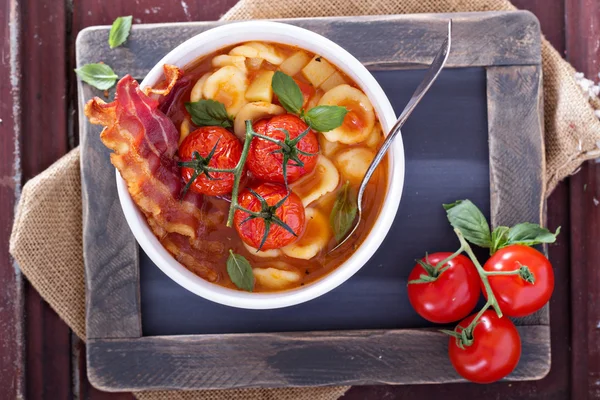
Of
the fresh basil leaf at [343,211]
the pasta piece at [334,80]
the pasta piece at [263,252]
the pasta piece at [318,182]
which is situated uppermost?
the pasta piece at [334,80]

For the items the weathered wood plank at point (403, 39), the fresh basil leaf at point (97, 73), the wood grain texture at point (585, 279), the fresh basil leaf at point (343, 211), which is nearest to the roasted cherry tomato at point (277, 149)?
the fresh basil leaf at point (343, 211)

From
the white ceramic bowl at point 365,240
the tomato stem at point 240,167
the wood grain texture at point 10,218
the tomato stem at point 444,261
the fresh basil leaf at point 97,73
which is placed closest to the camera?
the tomato stem at point 240,167

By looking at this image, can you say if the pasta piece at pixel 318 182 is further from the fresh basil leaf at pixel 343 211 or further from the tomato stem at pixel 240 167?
the tomato stem at pixel 240 167

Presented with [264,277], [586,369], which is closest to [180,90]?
[264,277]

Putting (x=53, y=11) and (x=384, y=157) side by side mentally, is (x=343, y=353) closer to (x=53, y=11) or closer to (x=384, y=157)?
(x=384, y=157)

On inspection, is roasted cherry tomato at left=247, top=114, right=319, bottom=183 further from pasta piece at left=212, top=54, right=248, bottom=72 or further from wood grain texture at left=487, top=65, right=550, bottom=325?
wood grain texture at left=487, top=65, right=550, bottom=325

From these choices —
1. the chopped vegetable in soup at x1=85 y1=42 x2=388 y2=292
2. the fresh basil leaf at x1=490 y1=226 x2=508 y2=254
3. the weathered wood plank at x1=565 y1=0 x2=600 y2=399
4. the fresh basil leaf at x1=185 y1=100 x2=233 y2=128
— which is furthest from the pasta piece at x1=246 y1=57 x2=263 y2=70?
the weathered wood plank at x1=565 y1=0 x2=600 y2=399
